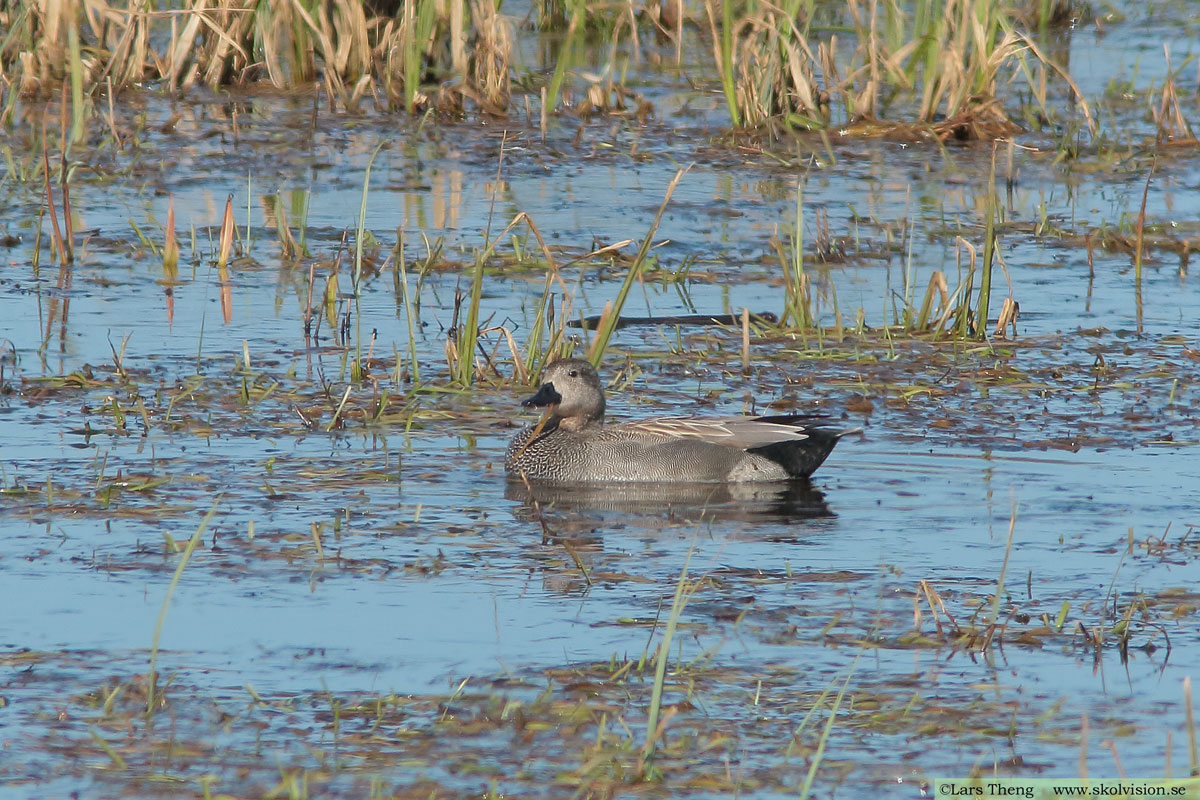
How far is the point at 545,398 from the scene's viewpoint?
7906 mm

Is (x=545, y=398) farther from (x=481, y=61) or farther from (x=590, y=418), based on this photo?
(x=481, y=61)

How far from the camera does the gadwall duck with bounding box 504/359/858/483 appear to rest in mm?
7566

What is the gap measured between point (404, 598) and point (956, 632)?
5.01 feet

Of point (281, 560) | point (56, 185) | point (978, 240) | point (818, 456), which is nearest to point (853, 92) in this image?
point (978, 240)

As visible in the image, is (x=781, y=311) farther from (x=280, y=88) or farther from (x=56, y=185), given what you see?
(x=280, y=88)

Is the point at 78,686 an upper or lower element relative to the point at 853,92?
lower

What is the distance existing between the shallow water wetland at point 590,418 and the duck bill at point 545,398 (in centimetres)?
2

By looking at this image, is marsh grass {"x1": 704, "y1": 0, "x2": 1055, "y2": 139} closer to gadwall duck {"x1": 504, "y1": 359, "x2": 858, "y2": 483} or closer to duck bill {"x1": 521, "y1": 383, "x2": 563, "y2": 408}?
duck bill {"x1": 521, "y1": 383, "x2": 563, "y2": 408}

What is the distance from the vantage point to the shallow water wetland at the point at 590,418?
4777mm

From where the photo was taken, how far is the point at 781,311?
32.6 feet

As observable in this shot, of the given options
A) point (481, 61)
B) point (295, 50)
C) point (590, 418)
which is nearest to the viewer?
point (590, 418)

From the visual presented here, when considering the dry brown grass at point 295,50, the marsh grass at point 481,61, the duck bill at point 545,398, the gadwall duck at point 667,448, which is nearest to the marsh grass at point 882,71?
the marsh grass at point 481,61

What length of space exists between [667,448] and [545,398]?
0.55m

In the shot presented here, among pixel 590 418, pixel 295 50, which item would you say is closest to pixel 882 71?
pixel 295 50
